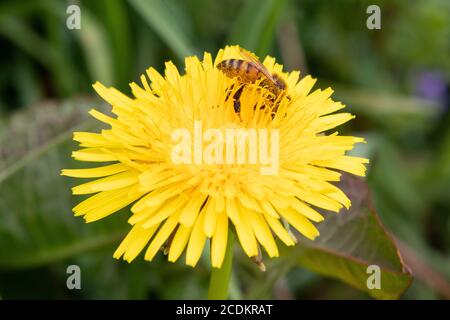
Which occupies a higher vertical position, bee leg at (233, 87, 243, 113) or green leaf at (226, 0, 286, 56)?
green leaf at (226, 0, 286, 56)

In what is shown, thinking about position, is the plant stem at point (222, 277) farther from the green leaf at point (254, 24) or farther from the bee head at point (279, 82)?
the green leaf at point (254, 24)

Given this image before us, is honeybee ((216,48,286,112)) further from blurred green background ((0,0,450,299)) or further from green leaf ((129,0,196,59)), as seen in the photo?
green leaf ((129,0,196,59))

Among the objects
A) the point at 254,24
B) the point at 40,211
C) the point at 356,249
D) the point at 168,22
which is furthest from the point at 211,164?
the point at 168,22

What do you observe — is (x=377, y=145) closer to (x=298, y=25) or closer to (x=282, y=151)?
(x=298, y=25)

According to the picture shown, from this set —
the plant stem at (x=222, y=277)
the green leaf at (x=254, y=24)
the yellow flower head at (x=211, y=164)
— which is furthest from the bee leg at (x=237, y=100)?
the green leaf at (x=254, y=24)

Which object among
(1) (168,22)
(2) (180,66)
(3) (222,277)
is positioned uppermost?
(1) (168,22)

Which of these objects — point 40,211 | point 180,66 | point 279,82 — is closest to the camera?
point 279,82

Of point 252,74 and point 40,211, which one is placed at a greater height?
point 252,74

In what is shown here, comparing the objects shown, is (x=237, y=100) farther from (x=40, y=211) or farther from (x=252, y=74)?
(x=40, y=211)

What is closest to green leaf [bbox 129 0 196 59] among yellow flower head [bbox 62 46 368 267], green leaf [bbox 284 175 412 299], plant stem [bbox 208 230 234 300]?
yellow flower head [bbox 62 46 368 267]
